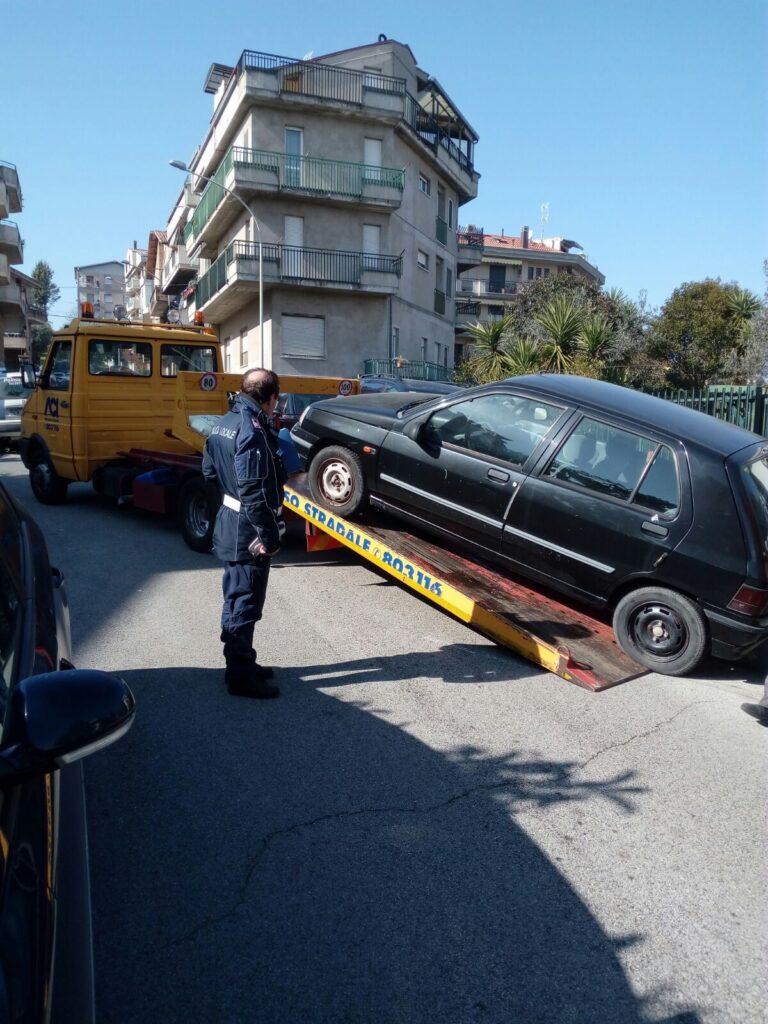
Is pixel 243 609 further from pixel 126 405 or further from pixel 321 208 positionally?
pixel 321 208

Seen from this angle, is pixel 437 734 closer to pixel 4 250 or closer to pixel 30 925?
pixel 30 925

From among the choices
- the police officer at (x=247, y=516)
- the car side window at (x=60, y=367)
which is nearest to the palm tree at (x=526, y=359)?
the car side window at (x=60, y=367)

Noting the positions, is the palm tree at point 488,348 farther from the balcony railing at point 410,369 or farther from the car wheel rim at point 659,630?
the car wheel rim at point 659,630

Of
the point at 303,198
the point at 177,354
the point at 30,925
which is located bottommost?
the point at 30,925

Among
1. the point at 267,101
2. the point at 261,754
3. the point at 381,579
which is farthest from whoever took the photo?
the point at 267,101

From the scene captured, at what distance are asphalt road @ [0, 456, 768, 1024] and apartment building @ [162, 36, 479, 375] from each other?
25.4 m

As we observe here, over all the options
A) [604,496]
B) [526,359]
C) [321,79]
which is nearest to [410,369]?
[321,79]

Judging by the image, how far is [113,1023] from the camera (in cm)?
221

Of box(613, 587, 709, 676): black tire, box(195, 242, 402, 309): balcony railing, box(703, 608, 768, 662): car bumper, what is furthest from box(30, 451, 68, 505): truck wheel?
box(195, 242, 402, 309): balcony railing

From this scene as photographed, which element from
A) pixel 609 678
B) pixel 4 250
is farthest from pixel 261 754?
pixel 4 250

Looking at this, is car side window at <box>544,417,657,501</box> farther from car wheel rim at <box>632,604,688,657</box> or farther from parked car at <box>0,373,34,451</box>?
parked car at <box>0,373,34,451</box>

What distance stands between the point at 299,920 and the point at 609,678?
277cm

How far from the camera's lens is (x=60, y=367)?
10.3m

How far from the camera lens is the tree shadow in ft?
7.72
